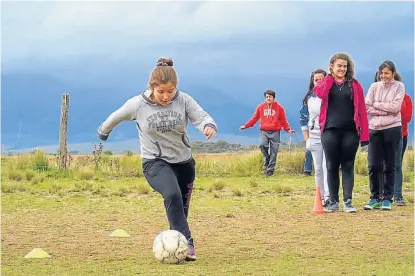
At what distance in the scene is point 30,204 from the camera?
12.7 m

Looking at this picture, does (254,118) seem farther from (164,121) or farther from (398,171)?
(164,121)

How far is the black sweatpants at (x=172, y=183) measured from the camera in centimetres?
725

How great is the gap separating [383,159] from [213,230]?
3217mm

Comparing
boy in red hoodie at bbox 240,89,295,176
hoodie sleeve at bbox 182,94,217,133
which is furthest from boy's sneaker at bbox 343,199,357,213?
boy in red hoodie at bbox 240,89,295,176

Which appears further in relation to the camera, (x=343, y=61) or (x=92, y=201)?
(x=92, y=201)

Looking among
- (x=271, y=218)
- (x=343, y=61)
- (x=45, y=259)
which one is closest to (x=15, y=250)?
(x=45, y=259)

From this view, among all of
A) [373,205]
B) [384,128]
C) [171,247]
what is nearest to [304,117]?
[384,128]

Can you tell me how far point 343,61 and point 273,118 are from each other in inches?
371

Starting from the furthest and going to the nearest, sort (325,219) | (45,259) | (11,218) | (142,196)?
(142,196), (11,218), (325,219), (45,259)

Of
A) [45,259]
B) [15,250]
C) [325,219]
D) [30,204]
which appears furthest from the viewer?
[30,204]

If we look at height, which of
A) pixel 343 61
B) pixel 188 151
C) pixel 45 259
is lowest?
pixel 45 259

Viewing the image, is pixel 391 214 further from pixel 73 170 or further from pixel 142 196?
pixel 73 170

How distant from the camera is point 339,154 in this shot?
425 inches

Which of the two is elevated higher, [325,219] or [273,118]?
[273,118]
